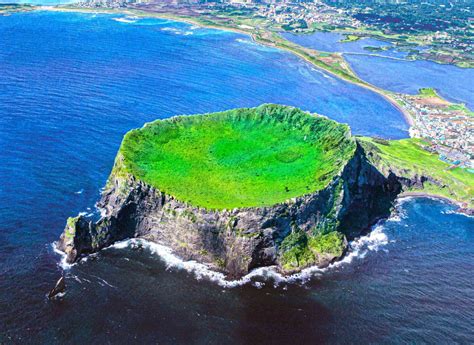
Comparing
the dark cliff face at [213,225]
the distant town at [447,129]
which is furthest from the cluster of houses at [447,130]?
the dark cliff face at [213,225]

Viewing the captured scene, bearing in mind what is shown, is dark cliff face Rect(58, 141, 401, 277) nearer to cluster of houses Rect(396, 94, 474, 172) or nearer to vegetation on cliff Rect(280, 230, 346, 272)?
vegetation on cliff Rect(280, 230, 346, 272)

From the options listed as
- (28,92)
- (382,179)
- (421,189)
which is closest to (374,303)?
(382,179)

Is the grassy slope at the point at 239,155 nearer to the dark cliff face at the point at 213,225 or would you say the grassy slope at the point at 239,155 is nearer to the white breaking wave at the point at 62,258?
the dark cliff face at the point at 213,225

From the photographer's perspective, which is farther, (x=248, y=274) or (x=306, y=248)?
(x=306, y=248)

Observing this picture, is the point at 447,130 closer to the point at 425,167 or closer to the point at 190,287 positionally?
the point at 425,167

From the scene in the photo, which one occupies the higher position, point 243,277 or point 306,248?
point 306,248

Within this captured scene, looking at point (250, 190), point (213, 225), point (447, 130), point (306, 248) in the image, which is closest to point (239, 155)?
point (250, 190)

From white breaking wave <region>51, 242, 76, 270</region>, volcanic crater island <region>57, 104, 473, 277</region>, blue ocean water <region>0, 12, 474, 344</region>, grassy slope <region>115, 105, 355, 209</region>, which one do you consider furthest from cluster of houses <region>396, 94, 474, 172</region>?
white breaking wave <region>51, 242, 76, 270</region>
